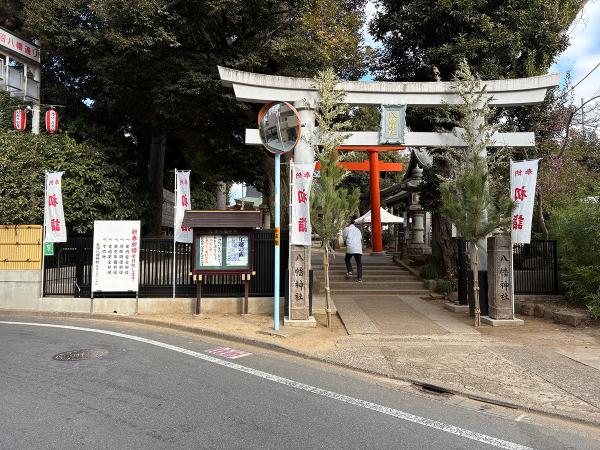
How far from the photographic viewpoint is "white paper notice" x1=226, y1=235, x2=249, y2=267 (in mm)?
10531

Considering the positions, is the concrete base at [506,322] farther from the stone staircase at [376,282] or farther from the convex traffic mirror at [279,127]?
the convex traffic mirror at [279,127]

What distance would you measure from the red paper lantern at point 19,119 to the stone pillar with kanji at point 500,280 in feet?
50.4

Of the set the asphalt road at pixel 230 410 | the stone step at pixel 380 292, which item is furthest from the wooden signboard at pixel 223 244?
the stone step at pixel 380 292

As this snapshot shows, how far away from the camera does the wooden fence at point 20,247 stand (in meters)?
11.8

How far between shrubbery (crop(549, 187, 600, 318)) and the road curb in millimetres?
5354

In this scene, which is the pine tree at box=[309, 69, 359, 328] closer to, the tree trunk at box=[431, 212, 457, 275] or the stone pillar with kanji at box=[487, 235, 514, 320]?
the stone pillar with kanji at box=[487, 235, 514, 320]

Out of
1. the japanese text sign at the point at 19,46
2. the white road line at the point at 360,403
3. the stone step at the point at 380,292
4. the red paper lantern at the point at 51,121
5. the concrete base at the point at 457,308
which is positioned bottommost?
the white road line at the point at 360,403

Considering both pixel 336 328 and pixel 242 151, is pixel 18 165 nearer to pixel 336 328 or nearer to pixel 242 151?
pixel 242 151

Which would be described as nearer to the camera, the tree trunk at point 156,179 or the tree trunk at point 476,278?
the tree trunk at point 476,278

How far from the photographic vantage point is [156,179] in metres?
21.2

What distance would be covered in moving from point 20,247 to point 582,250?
13680 mm

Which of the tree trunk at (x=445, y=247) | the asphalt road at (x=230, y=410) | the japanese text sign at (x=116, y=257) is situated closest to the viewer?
the asphalt road at (x=230, y=410)

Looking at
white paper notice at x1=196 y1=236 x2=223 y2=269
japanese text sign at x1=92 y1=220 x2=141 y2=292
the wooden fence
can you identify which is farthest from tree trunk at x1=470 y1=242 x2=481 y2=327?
the wooden fence

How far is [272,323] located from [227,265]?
1.80 meters
